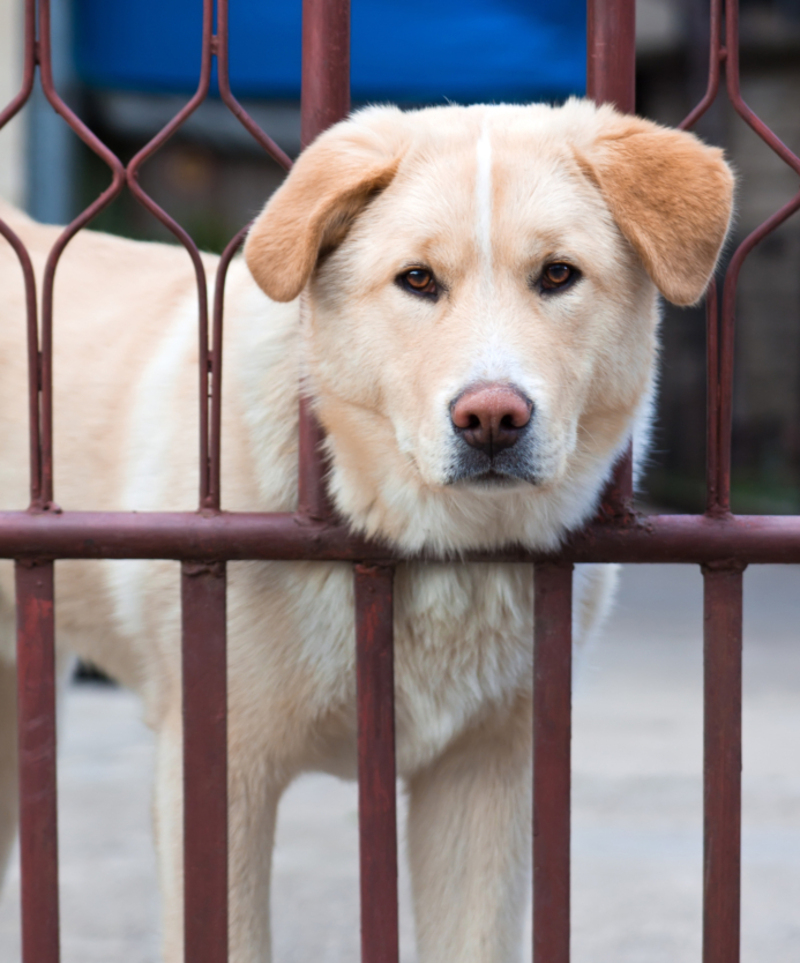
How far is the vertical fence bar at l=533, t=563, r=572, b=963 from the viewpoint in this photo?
1688 millimetres

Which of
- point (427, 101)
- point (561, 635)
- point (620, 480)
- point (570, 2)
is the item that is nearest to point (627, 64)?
point (620, 480)

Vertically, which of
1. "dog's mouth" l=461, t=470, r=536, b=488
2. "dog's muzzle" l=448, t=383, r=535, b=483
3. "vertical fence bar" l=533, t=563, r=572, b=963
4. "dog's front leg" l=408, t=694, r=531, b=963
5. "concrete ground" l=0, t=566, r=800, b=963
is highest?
"dog's muzzle" l=448, t=383, r=535, b=483

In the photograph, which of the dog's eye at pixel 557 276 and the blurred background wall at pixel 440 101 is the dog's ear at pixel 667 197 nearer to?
the dog's eye at pixel 557 276

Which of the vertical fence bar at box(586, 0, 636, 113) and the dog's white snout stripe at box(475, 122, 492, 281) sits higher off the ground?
the vertical fence bar at box(586, 0, 636, 113)

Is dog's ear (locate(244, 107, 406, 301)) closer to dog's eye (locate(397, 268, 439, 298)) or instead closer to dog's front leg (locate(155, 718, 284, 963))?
dog's eye (locate(397, 268, 439, 298))

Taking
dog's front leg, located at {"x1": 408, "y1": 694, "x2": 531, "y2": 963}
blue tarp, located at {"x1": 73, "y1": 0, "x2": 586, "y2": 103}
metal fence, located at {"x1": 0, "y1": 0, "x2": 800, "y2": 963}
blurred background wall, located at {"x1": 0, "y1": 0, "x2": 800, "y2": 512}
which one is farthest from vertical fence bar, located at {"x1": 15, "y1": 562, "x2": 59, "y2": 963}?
blue tarp, located at {"x1": 73, "y1": 0, "x2": 586, "y2": 103}

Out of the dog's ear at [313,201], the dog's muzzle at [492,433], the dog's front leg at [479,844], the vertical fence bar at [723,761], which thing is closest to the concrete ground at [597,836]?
the dog's front leg at [479,844]

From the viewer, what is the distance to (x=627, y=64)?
1.64 m

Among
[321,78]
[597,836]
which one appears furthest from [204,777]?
[597,836]

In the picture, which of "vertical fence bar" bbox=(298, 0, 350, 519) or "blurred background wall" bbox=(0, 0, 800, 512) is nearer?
"vertical fence bar" bbox=(298, 0, 350, 519)

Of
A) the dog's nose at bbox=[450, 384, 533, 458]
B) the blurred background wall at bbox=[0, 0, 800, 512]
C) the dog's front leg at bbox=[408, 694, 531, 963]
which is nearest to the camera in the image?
the dog's nose at bbox=[450, 384, 533, 458]

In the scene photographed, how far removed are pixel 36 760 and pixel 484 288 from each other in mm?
955

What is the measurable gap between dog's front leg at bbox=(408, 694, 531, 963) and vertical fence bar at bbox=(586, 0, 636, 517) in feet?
2.24

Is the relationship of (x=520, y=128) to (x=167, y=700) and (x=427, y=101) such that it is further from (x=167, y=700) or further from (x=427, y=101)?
(x=427, y=101)
